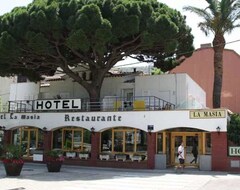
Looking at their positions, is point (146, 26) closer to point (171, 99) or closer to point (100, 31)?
point (100, 31)

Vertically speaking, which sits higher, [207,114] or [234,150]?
[207,114]

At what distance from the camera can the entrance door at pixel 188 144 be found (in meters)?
27.2

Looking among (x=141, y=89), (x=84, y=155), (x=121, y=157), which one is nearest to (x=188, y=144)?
(x=121, y=157)

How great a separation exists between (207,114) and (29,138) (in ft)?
47.9

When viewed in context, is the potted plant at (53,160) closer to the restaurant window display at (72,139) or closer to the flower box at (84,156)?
the flower box at (84,156)

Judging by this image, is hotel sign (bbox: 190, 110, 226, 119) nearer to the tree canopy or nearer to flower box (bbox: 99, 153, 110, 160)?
the tree canopy

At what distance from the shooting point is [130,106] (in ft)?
97.0

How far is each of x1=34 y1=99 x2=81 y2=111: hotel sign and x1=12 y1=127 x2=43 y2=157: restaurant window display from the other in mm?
1893

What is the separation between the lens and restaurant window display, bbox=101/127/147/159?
2764 cm

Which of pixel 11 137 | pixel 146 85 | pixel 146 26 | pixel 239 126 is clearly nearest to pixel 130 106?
pixel 146 85

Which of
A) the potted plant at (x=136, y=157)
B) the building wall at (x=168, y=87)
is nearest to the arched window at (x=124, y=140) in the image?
the potted plant at (x=136, y=157)

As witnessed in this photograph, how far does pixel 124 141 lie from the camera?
2822 cm

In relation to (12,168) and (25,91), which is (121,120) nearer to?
(12,168)

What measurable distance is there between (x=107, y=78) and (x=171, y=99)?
6.34 m
